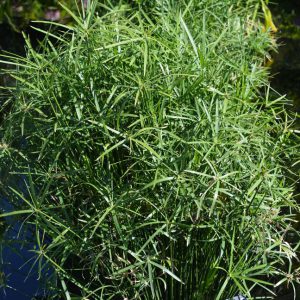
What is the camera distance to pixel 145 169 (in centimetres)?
189

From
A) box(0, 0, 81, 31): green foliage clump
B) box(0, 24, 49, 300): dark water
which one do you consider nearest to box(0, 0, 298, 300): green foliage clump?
box(0, 24, 49, 300): dark water

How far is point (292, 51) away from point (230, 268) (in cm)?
330

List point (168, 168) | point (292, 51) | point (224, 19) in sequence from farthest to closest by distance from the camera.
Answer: point (292, 51)
point (224, 19)
point (168, 168)

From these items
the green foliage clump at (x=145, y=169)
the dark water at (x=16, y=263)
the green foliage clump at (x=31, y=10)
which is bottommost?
the green foliage clump at (x=31, y=10)

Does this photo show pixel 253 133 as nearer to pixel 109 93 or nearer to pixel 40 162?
pixel 109 93

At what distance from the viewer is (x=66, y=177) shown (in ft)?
6.44

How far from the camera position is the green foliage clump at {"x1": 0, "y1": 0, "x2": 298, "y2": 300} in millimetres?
1817

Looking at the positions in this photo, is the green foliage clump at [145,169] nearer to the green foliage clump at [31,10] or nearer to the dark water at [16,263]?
the dark water at [16,263]

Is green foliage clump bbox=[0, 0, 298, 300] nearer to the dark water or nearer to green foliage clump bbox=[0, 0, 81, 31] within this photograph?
the dark water

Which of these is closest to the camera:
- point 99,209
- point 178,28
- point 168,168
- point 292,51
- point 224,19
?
point 168,168

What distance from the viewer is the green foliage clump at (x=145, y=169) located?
5.96 ft

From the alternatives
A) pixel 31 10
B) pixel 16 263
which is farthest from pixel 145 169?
pixel 31 10

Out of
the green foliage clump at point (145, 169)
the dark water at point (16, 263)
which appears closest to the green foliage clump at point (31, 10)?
the dark water at point (16, 263)

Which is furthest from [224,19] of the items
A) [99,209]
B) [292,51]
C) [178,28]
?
[292,51]
